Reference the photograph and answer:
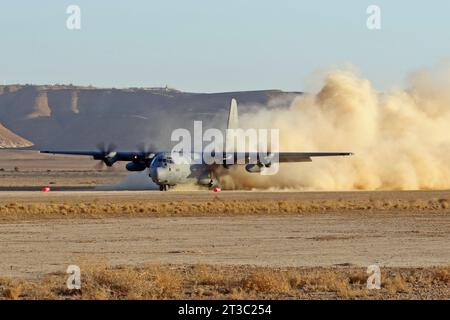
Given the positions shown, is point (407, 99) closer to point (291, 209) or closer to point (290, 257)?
point (291, 209)

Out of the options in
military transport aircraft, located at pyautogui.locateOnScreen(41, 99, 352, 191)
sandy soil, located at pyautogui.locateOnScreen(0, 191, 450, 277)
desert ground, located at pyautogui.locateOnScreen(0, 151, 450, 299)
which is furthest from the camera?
military transport aircraft, located at pyautogui.locateOnScreen(41, 99, 352, 191)

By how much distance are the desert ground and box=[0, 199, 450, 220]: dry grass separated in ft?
0.21

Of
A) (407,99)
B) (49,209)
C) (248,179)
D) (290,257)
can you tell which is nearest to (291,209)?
Answer: (49,209)

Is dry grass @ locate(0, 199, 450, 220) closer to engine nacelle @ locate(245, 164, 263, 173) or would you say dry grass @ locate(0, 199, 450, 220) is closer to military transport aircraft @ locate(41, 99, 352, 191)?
military transport aircraft @ locate(41, 99, 352, 191)

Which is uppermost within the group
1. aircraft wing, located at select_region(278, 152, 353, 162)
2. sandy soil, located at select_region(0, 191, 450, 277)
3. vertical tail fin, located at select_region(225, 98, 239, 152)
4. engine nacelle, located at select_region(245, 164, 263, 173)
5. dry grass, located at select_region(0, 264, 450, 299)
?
vertical tail fin, located at select_region(225, 98, 239, 152)

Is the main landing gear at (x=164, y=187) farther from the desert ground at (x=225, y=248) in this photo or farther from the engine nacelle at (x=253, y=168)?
the desert ground at (x=225, y=248)

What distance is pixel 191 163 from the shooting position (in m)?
77.4

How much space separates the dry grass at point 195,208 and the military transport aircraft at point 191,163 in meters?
12.6

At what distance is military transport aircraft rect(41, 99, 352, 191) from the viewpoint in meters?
74.4

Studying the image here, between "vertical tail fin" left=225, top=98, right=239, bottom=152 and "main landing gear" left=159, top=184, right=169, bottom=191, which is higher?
"vertical tail fin" left=225, top=98, right=239, bottom=152

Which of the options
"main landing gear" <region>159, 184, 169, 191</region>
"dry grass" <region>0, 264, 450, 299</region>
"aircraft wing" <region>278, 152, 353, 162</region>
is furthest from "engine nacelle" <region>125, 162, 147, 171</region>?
"dry grass" <region>0, 264, 450, 299</region>

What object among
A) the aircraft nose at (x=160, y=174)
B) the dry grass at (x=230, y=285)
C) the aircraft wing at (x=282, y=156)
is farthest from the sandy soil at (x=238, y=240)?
the aircraft wing at (x=282, y=156)

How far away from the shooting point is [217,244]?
36.1m
